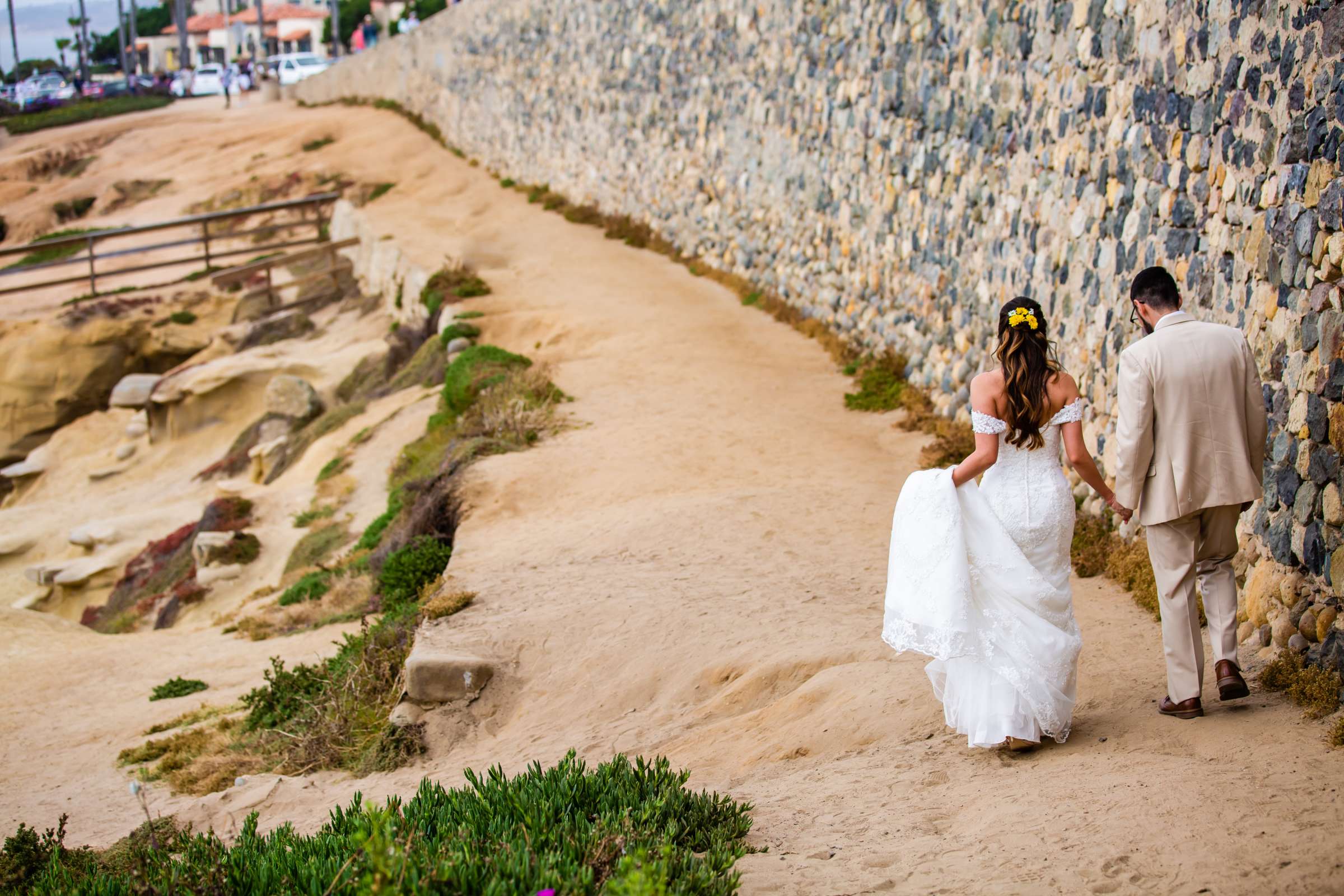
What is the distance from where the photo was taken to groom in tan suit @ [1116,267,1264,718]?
4.86 m

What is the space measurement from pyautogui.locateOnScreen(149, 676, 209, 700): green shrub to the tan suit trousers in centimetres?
760

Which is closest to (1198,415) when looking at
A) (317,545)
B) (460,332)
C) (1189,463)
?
(1189,463)

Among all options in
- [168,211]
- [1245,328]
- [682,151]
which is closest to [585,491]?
[1245,328]

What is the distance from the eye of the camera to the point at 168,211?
105 feet

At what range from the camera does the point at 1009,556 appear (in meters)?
4.82

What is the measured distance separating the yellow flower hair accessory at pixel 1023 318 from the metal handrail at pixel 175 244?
22.5 meters

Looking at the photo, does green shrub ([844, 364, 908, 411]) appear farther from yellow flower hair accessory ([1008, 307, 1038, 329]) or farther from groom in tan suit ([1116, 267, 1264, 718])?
yellow flower hair accessory ([1008, 307, 1038, 329])

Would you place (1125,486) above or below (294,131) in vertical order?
below

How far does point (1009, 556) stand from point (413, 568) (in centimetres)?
609

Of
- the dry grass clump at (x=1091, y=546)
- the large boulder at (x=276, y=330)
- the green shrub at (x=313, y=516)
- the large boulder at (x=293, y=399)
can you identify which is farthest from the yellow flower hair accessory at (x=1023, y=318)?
the large boulder at (x=276, y=330)

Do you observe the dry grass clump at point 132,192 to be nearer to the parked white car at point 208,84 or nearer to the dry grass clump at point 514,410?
the parked white car at point 208,84

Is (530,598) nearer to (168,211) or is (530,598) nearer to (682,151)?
(682,151)

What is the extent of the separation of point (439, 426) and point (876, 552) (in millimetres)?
7019

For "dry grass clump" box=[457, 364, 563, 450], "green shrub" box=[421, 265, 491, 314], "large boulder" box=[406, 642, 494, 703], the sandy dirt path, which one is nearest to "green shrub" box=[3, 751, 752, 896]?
the sandy dirt path
